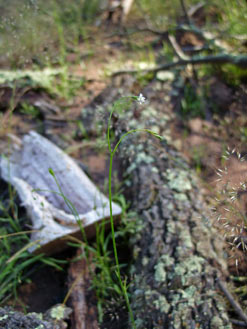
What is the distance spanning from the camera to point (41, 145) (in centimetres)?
259

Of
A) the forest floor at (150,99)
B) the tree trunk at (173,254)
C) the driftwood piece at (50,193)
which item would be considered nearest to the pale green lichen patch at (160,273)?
the tree trunk at (173,254)

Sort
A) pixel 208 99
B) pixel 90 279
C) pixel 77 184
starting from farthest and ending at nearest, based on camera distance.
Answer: pixel 208 99 < pixel 77 184 < pixel 90 279

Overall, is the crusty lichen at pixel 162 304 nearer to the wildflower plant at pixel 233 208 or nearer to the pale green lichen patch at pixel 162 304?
the pale green lichen patch at pixel 162 304

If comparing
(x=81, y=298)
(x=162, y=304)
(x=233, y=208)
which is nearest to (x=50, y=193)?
(x=81, y=298)

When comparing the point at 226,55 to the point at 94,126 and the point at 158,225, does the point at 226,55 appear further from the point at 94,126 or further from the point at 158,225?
the point at 158,225

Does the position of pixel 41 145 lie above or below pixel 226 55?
below

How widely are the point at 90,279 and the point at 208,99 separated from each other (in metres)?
2.57

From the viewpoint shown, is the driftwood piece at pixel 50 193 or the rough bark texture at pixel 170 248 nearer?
the rough bark texture at pixel 170 248

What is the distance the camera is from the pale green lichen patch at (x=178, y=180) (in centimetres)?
234

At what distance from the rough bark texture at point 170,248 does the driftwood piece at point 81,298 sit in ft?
0.99

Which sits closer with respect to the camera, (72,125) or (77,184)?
(77,184)

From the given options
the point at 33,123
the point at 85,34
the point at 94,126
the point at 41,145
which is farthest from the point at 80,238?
the point at 85,34

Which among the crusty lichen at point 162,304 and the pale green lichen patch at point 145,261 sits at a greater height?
the pale green lichen patch at point 145,261

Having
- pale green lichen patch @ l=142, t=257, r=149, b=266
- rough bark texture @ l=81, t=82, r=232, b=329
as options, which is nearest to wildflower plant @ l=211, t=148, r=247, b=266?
rough bark texture @ l=81, t=82, r=232, b=329
